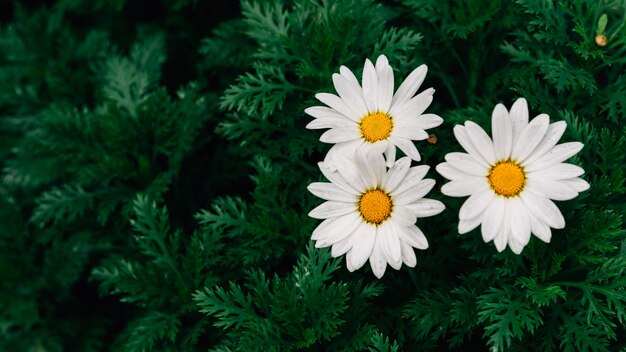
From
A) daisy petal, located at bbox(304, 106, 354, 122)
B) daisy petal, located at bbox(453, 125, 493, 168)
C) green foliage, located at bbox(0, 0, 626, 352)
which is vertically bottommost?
green foliage, located at bbox(0, 0, 626, 352)

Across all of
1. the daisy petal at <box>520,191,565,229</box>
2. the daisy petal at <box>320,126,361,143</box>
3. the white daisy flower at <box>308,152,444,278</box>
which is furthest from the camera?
the daisy petal at <box>320,126,361,143</box>

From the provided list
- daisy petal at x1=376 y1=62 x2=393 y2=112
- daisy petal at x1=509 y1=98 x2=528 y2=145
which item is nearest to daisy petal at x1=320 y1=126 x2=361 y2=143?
daisy petal at x1=376 y1=62 x2=393 y2=112

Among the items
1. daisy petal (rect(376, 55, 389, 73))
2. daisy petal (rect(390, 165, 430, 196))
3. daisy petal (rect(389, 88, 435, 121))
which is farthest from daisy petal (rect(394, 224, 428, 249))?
daisy petal (rect(376, 55, 389, 73))

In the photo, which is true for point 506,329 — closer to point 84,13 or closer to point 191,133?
point 191,133

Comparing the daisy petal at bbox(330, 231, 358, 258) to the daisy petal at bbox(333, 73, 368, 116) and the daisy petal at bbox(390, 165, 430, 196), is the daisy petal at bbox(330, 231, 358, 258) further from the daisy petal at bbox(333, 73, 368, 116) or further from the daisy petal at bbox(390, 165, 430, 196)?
the daisy petal at bbox(333, 73, 368, 116)

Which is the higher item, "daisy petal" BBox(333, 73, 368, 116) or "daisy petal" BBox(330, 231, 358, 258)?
"daisy petal" BBox(333, 73, 368, 116)

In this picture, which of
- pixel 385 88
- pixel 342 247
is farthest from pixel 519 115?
pixel 342 247

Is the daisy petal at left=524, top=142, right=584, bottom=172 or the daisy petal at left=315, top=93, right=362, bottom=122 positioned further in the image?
the daisy petal at left=315, top=93, right=362, bottom=122

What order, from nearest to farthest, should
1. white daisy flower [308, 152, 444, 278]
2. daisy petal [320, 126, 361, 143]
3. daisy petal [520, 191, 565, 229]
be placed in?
daisy petal [520, 191, 565, 229], white daisy flower [308, 152, 444, 278], daisy petal [320, 126, 361, 143]

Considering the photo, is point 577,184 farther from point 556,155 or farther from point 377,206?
point 377,206

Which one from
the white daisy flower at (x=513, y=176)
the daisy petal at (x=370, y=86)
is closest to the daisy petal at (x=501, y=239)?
the white daisy flower at (x=513, y=176)
